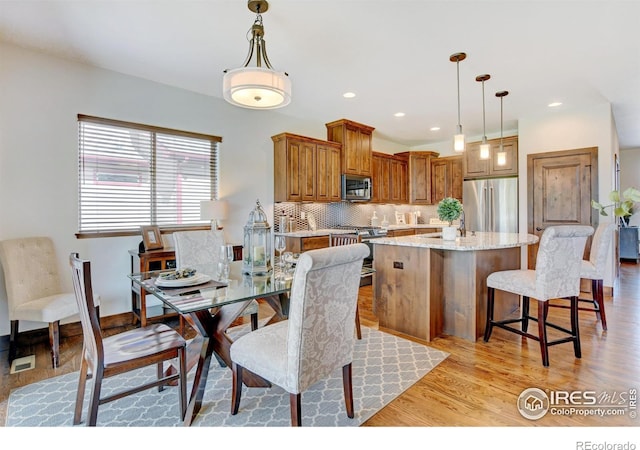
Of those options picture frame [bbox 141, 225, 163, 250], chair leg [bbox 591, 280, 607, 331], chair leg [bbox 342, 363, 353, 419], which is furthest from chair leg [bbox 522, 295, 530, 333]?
picture frame [bbox 141, 225, 163, 250]

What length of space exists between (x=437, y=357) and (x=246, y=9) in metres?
3.01

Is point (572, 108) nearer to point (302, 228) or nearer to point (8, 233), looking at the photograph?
point (302, 228)

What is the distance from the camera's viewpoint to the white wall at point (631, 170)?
785cm

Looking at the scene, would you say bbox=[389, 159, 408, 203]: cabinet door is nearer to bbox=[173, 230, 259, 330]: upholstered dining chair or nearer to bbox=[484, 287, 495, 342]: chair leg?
bbox=[484, 287, 495, 342]: chair leg

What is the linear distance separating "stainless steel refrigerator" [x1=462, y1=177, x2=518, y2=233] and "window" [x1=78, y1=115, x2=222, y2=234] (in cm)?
451

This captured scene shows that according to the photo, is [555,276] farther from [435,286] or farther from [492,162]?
[492,162]

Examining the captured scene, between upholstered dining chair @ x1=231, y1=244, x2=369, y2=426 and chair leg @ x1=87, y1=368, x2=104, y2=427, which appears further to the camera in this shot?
chair leg @ x1=87, y1=368, x2=104, y2=427

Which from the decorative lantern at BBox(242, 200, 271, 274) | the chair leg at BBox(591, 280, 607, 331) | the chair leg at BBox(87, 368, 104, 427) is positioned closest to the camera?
the chair leg at BBox(87, 368, 104, 427)

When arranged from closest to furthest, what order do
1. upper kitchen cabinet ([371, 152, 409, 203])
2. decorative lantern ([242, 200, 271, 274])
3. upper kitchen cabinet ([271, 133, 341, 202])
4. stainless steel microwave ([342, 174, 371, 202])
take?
decorative lantern ([242, 200, 271, 274]) → upper kitchen cabinet ([271, 133, 341, 202]) → stainless steel microwave ([342, 174, 371, 202]) → upper kitchen cabinet ([371, 152, 409, 203])

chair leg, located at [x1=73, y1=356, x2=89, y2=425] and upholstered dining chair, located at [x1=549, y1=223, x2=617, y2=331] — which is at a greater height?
upholstered dining chair, located at [x1=549, y1=223, x2=617, y2=331]

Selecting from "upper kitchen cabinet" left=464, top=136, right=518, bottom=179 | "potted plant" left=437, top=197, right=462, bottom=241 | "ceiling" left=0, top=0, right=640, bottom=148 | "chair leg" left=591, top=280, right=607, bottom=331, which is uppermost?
"ceiling" left=0, top=0, right=640, bottom=148

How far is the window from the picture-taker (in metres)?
3.28

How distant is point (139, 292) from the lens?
3.21 meters

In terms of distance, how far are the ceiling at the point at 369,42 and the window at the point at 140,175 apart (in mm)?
637
